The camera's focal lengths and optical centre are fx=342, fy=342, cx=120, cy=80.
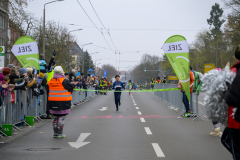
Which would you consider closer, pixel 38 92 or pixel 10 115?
pixel 10 115

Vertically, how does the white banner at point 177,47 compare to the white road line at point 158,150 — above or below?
above

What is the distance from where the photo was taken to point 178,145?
7.31 metres

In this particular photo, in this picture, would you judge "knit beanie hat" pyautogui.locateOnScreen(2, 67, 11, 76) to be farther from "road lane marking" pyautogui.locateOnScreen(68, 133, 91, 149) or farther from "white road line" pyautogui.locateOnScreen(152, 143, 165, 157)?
"white road line" pyautogui.locateOnScreen(152, 143, 165, 157)

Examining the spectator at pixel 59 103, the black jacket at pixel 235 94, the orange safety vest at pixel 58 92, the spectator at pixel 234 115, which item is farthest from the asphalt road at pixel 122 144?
the black jacket at pixel 235 94

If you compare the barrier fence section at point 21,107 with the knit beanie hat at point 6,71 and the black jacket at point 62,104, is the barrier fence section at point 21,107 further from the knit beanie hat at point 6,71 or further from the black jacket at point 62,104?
the black jacket at point 62,104

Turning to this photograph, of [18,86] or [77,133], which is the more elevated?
[18,86]

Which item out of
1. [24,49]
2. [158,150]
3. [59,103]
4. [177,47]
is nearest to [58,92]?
[59,103]

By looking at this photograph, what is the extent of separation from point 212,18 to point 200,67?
1020 cm

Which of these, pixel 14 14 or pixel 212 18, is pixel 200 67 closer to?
pixel 212 18

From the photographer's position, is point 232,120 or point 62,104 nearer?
point 232,120

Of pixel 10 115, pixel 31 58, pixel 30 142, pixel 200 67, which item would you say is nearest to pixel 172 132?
pixel 30 142

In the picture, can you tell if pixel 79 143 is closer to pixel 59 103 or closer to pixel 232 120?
pixel 59 103

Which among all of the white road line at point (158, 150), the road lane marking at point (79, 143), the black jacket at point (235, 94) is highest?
the black jacket at point (235, 94)

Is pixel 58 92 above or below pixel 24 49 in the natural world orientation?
below
